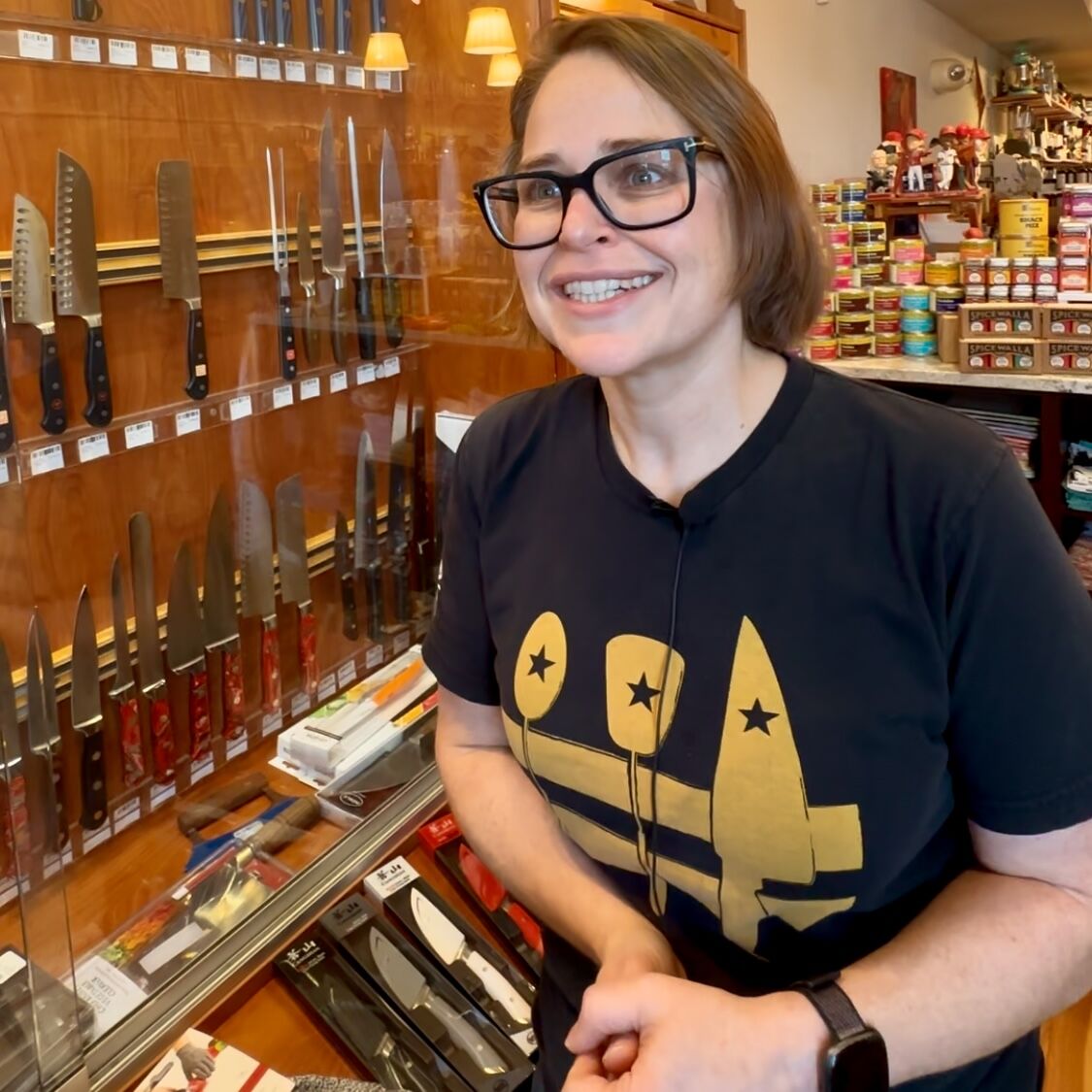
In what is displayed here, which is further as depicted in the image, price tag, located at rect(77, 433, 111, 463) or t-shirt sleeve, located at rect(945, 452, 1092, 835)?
price tag, located at rect(77, 433, 111, 463)

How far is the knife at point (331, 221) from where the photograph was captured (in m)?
1.76

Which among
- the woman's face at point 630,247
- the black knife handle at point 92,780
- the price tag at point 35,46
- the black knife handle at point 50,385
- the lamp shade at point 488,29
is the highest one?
the lamp shade at point 488,29

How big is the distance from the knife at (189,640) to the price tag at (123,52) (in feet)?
2.20

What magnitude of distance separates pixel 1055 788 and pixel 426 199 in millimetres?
1607

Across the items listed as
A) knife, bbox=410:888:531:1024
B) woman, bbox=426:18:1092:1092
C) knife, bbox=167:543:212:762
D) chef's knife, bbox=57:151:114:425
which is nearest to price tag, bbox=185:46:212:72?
chef's knife, bbox=57:151:114:425

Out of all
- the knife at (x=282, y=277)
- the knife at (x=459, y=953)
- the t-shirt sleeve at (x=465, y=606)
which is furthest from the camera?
the knife at (x=282, y=277)

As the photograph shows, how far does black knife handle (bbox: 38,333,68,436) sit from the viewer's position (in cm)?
134

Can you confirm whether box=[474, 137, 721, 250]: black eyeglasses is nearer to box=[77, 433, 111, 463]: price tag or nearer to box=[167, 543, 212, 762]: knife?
box=[77, 433, 111, 463]: price tag

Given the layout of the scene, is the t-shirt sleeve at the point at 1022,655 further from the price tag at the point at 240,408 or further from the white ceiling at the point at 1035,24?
the white ceiling at the point at 1035,24

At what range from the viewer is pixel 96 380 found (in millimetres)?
1395

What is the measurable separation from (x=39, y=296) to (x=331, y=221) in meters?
0.56

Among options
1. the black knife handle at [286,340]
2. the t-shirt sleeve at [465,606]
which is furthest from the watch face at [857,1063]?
the black knife handle at [286,340]

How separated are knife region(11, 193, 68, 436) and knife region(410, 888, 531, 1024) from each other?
78cm

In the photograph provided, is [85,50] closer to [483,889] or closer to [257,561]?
[257,561]
